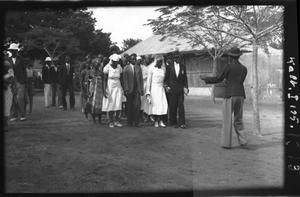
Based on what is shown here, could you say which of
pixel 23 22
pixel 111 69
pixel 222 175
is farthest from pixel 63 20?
pixel 222 175

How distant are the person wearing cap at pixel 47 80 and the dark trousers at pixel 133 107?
4.94 feet

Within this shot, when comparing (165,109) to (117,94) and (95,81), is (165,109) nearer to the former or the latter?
(117,94)

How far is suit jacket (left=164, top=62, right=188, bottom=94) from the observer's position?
221 inches

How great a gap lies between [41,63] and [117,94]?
1903 millimetres

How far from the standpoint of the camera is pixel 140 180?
12.8ft

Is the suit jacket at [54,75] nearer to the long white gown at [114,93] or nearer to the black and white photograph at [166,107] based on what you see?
the black and white photograph at [166,107]

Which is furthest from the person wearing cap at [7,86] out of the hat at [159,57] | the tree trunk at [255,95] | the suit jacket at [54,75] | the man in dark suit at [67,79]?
the tree trunk at [255,95]

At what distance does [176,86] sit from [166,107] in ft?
1.83

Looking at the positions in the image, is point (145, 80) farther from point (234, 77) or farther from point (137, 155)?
point (137, 155)

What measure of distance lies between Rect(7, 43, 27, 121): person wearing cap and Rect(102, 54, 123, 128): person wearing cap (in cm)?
145

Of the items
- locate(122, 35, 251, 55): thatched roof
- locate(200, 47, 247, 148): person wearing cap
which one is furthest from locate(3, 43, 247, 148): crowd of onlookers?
locate(122, 35, 251, 55): thatched roof

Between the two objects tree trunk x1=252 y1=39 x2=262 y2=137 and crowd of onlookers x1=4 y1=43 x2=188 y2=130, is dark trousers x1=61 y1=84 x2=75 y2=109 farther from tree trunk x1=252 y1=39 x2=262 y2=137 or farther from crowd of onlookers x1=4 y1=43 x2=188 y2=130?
tree trunk x1=252 y1=39 x2=262 y2=137

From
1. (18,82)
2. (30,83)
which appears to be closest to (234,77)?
(30,83)

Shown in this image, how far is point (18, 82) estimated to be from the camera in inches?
206
